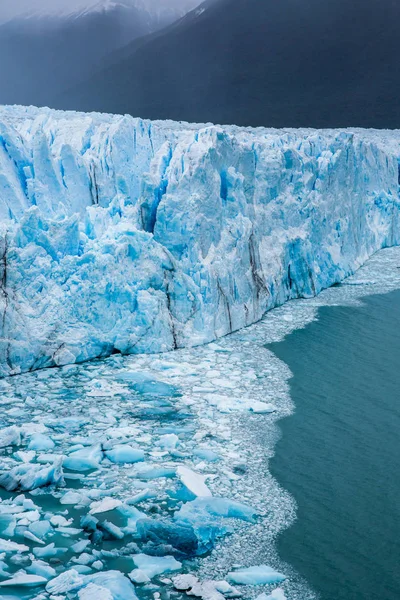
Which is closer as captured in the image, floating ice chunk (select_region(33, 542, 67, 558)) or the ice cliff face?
floating ice chunk (select_region(33, 542, 67, 558))

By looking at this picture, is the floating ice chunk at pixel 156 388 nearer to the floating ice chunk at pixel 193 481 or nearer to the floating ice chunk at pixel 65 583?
the floating ice chunk at pixel 193 481

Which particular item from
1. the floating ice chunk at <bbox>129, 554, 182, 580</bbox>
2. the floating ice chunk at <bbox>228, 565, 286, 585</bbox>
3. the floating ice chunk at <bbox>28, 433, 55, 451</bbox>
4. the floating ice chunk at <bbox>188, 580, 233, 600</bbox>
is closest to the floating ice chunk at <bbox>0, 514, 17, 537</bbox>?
the floating ice chunk at <bbox>129, 554, 182, 580</bbox>

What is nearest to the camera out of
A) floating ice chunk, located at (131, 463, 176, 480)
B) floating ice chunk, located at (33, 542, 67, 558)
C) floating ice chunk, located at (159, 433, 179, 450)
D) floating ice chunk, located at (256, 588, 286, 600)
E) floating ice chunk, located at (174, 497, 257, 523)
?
floating ice chunk, located at (256, 588, 286, 600)

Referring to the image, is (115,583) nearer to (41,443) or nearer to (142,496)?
(142,496)

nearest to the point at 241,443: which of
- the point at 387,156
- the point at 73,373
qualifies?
the point at 73,373

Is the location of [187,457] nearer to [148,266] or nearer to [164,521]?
[164,521]

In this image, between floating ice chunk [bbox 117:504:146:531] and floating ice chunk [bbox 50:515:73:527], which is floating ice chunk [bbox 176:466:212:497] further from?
floating ice chunk [bbox 50:515:73:527]

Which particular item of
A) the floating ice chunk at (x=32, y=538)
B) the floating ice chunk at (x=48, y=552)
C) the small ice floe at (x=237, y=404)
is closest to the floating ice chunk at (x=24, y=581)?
the floating ice chunk at (x=48, y=552)
